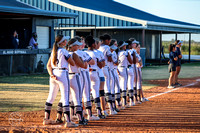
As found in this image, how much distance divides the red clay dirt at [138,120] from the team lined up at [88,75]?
0.32 metres

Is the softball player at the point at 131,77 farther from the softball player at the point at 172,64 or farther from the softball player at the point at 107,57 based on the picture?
the softball player at the point at 172,64

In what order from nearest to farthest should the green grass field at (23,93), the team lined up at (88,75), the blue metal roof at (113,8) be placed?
the team lined up at (88,75) < the green grass field at (23,93) < the blue metal roof at (113,8)

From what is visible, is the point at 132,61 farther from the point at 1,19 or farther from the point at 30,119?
the point at 1,19

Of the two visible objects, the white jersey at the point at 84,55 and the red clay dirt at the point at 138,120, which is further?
the white jersey at the point at 84,55

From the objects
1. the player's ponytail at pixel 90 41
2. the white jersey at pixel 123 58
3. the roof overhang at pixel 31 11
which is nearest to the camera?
the player's ponytail at pixel 90 41

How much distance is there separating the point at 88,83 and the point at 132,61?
2661 mm

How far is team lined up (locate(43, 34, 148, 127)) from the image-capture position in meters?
7.80

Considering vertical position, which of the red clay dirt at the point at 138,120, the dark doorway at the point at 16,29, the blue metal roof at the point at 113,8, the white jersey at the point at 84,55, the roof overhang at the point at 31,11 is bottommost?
the red clay dirt at the point at 138,120

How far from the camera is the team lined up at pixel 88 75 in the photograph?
7801 millimetres

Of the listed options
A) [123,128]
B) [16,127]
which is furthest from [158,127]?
[16,127]

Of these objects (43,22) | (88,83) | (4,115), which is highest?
(43,22)

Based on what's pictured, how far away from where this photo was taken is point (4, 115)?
9.40 m

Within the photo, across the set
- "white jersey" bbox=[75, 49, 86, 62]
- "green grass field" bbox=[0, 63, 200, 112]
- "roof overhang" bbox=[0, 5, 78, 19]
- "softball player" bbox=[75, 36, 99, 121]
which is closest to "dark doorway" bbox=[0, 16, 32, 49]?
"roof overhang" bbox=[0, 5, 78, 19]

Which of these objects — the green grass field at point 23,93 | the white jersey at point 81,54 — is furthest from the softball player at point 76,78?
the green grass field at point 23,93
